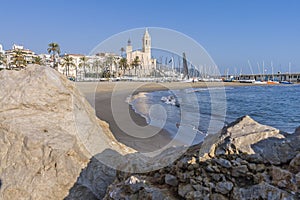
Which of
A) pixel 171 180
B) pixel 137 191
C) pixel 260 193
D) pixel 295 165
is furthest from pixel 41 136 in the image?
Answer: pixel 295 165

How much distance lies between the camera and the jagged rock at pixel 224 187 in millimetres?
2621

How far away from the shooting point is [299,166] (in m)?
2.57

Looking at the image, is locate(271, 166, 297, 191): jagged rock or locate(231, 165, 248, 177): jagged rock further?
locate(231, 165, 248, 177): jagged rock

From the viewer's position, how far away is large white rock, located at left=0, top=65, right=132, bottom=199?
390cm

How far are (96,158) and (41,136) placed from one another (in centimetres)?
96

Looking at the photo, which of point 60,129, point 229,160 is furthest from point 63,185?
point 229,160

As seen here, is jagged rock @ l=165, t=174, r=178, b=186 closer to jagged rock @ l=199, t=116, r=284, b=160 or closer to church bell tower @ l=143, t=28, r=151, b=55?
jagged rock @ l=199, t=116, r=284, b=160

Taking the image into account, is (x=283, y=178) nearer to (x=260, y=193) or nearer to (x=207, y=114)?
(x=260, y=193)

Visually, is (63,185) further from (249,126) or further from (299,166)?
(299,166)

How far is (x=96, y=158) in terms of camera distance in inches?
174

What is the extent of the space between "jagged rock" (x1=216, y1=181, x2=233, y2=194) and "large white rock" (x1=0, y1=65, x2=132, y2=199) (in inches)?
92.0

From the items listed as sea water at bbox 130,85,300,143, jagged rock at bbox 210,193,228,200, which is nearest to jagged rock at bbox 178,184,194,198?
jagged rock at bbox 210,193,228,200

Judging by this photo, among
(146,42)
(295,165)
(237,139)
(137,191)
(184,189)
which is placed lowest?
(137,191)

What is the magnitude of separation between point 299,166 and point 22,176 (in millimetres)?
3676
